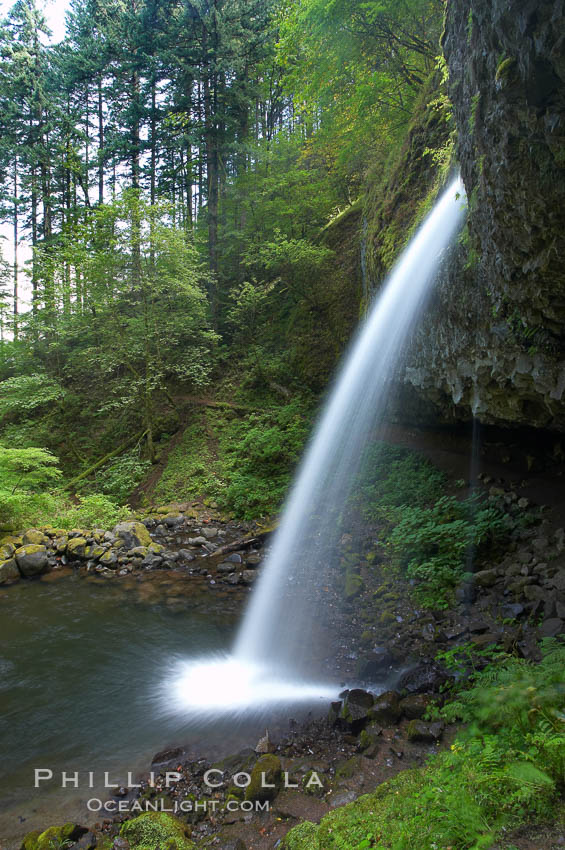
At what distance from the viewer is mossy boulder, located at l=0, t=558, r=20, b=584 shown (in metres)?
7.50

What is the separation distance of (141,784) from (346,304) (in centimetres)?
1080

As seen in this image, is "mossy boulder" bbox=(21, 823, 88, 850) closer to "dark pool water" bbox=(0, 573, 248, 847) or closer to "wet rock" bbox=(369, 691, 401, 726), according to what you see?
"dark pool water" bbox=(0, 573, 248, 847)

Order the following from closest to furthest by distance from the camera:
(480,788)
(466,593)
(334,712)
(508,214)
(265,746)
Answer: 1. (480,788)
2. (508,214)
3. (265,746)
4. (334,712)
5. (466,593)

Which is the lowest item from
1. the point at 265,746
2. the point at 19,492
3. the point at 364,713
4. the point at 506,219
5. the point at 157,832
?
the point at 265,746

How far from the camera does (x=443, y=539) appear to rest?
20.2 feet

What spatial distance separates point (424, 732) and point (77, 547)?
735 cm

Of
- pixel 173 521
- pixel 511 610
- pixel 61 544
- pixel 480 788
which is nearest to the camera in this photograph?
pixel 480 788

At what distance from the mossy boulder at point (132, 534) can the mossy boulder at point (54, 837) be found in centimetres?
575

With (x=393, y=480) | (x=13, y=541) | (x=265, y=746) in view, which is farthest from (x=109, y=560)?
(x=393, y=480)

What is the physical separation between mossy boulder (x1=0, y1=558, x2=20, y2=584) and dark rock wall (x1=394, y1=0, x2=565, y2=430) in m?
8.44

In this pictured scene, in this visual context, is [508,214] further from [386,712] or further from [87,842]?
[87,842]

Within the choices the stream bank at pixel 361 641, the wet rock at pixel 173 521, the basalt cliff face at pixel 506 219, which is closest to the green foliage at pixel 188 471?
the wet rock at pixel 173 521

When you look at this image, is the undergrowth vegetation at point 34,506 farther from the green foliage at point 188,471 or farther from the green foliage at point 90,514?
the green foliage at point 188,471

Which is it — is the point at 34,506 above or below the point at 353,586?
above
